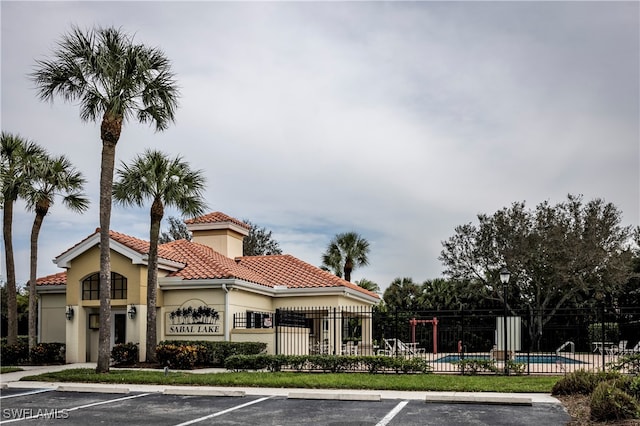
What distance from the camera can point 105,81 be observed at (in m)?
20.9

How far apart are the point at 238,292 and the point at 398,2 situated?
13109 millimetres

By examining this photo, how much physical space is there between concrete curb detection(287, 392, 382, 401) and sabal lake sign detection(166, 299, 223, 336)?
1002 centimetres

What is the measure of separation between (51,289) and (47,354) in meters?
3.47

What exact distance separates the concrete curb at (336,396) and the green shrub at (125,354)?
1035cm

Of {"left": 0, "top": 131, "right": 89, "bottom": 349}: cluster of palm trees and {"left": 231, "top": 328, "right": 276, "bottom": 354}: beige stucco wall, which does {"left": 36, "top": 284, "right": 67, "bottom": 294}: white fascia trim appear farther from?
{"left": 231, "top": 328, "right": 276, "bottom": 354}: beige stucco wall

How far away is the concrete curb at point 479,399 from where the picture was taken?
46.7ft

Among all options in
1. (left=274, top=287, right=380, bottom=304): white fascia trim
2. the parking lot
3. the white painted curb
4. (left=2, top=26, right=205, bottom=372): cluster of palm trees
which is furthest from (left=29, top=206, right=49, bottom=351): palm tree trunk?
the parking lot

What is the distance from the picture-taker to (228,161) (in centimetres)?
2800

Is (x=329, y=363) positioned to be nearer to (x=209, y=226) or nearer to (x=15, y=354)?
(x=15, y=354)

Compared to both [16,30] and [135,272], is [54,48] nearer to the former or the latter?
[16,30]

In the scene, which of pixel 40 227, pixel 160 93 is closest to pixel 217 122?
pixel 160 93

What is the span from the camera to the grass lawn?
16828mm

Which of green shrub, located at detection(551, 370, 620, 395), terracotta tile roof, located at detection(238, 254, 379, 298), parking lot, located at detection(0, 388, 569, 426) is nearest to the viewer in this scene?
parking lot, located at detection(0, 388, 569, 426)

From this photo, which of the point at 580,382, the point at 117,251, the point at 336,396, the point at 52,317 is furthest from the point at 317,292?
the point at 580,382
